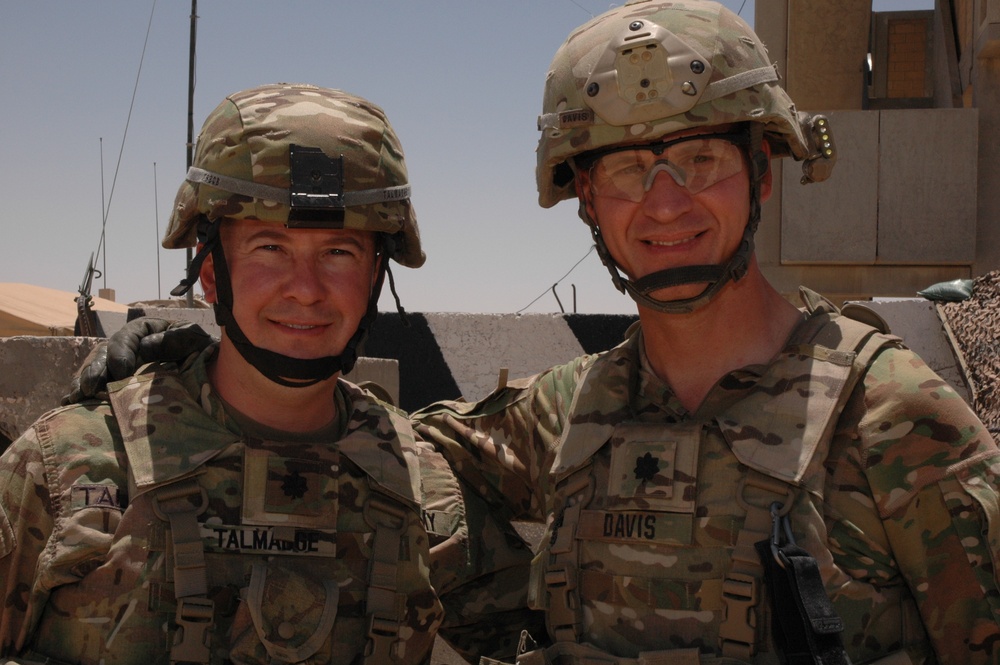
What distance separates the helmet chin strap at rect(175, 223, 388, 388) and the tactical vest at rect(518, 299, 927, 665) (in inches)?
29.6

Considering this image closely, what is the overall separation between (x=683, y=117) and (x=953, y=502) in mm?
1318

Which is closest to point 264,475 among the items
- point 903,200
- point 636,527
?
point 636,527

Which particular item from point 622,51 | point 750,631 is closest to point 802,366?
point 750,631

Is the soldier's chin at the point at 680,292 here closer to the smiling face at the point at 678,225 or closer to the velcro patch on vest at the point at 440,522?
the smiling face at the point at 678,225

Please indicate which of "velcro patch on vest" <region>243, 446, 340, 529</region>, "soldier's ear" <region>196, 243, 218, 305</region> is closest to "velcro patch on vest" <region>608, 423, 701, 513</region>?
"velcro patch on vest" <region>243, 446, 340, 529</region>

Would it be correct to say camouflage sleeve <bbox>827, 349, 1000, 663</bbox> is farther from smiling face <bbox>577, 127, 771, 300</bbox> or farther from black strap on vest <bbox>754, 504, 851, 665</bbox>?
smiling face <bbox>577, 127, 771, 300</bbox>

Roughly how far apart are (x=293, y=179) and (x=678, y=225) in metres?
1.17

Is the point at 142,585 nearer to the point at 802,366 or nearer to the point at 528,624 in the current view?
the point at 528,624

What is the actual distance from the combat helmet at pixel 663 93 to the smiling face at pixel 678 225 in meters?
0.03

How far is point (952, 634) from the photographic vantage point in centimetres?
271

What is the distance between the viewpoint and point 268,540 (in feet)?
10.1

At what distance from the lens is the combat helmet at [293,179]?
10.5ft

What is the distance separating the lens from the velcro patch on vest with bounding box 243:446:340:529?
10.2ft

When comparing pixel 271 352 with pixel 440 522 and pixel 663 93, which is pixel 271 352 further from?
pixel 663 93
